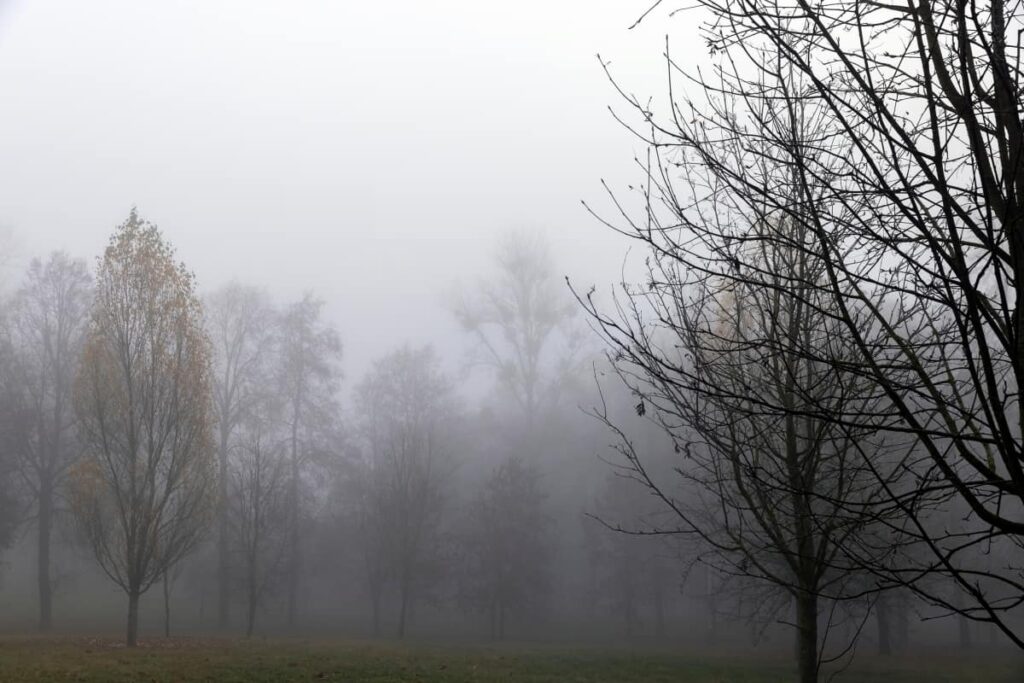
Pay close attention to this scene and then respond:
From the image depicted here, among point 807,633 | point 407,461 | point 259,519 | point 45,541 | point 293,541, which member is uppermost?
point 407,461

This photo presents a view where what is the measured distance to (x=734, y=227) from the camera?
A: 595 cm

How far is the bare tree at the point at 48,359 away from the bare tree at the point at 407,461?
1218 cm

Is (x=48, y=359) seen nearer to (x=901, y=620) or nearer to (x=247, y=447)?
(x=247, y=447)

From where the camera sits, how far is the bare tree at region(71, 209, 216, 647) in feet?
62.7

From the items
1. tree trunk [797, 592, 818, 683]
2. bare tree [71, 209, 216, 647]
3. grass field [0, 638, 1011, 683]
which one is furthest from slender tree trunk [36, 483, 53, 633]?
tree trunk [797, 592, 818, 683]

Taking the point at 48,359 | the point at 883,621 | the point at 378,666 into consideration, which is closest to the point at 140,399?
the point at 378,666

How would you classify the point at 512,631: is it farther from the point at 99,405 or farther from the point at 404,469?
the point at 99,405

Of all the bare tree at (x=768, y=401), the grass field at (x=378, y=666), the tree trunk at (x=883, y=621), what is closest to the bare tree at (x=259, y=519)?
the grass field at (x=378, y=666)

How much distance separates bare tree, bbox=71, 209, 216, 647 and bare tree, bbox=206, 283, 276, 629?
17077 millimetres

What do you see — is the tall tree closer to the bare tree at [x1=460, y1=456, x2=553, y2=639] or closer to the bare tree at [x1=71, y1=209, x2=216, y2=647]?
the bare tree at [x1=460, y1=456, x2=553, y2=639]

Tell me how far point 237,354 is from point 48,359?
926 centimetres

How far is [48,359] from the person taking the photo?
3188 cm

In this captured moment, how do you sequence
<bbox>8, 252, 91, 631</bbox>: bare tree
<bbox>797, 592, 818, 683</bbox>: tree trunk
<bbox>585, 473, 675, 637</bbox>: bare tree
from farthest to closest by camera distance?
<bbox>585, 473, 675, 637</bbox>: bare tree
<bbox>8, 252, 91, 631</bbox>: bare tree
<bbox>797, 592, 818, 683</bbox>: tree trunk

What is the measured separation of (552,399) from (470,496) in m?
7.49
